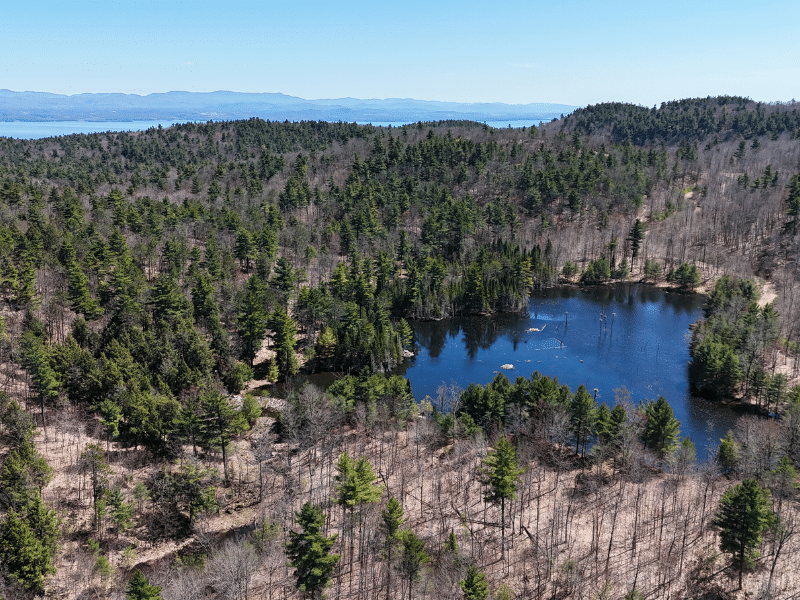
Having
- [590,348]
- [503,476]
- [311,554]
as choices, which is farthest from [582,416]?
[590,348]

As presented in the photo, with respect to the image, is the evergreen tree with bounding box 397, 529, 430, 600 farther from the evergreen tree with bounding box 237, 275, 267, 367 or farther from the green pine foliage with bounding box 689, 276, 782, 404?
the green pine foliage with bounding box 689, 276, 782, 404

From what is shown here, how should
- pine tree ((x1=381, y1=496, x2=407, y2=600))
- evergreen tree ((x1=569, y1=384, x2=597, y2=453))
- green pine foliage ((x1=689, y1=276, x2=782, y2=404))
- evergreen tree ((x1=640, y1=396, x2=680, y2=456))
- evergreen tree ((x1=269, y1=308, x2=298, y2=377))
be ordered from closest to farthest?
pine tree ((x1=381, y1=496, x2=407, y2=600)), evergreen tree ((x1=640, y1=396, x2=680, y2=456)), evergreen tree ((x1=569, y1=384, x2=597, y2=453)), green pine foliage ((x1=689, y1=276, x2=782, y2=404)), evergreen tree ((x1=269, y1=308, x2=298, y2=377))

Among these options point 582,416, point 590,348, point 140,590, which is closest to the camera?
point 140,590

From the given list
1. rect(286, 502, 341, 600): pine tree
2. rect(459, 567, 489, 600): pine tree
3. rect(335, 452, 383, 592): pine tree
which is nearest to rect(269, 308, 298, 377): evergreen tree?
rect(335, 452, 383, 592): pine tree

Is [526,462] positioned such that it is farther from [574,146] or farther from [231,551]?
[574,146]

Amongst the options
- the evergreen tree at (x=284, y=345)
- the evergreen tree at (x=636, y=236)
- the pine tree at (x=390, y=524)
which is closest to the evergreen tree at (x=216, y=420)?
the pine tree at (x=390, y=524)

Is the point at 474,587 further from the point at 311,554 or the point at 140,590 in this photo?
the point at 140,590

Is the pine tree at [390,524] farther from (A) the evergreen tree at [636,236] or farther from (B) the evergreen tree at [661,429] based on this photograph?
(A) the evergreen tree at [636,236]
